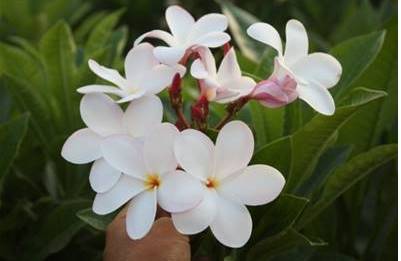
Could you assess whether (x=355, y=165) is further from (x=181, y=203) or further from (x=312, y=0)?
(x=312, y=0)

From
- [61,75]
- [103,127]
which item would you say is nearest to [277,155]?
[103,127]

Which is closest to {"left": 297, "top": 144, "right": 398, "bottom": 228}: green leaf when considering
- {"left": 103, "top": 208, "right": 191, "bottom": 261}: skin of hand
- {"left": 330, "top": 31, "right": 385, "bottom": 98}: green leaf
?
{"left": 330, "top": 31, "right": 385, "bottom": 98}: green leaf

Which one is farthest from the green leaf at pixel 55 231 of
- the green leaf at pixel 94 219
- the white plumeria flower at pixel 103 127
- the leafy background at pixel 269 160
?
the white plumeria flower at pixel 103 127

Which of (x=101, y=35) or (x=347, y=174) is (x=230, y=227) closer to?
(x=347, y=174)

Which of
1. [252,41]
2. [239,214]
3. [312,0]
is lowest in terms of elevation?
[312,0]

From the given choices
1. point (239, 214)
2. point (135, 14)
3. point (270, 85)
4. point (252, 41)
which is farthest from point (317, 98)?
point (135, 14)
